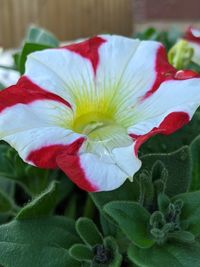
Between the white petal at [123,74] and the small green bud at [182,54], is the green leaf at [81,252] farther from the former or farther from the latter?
the small green bud at [182,54]

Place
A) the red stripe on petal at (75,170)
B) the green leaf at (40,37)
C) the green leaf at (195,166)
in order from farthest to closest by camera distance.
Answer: the green leaf at (40,37) → the green leaf at (195,166) → the red stripe on petal at (75,170)

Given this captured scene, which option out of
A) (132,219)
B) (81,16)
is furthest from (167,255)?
(81,16)

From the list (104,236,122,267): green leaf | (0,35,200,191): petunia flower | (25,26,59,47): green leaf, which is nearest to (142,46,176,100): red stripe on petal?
(0,35,200,191): petunia flower

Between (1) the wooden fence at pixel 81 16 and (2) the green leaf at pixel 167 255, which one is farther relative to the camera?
(1) the wooden fence at pixel 81 16

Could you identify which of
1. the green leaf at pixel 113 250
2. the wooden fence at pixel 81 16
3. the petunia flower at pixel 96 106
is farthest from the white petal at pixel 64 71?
the wooden fence at pixel 81 16

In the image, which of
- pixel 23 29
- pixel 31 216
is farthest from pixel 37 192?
pixel 23 29

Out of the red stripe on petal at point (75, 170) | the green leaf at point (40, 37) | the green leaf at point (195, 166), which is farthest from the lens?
the green leaf at point (40, 37)

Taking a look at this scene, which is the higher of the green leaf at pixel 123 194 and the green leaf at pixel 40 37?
the green leaf at pixel 40 37

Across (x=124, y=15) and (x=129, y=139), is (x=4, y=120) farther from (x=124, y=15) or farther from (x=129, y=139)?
(x=124, y=15)
